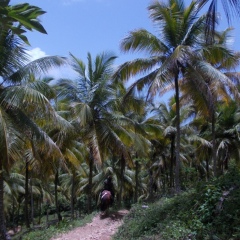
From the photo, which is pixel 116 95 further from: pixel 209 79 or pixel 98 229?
pixel 98 229

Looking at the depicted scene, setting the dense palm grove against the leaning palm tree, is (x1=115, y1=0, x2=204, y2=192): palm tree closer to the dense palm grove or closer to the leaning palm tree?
the dense palm grove

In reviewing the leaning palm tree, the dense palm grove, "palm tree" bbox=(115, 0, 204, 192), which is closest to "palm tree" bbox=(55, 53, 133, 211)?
the dense palm grove

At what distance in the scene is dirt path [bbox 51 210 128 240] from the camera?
13.6 meters

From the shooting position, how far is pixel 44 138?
512 inches

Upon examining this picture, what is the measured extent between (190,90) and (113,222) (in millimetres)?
6213

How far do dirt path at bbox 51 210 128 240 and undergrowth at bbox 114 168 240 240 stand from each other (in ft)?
6.20

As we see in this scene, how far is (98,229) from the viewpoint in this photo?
48.4 ft

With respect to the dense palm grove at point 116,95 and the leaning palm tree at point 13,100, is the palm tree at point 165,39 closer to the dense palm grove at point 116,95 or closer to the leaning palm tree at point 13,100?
the dense palm grove at point 116,95

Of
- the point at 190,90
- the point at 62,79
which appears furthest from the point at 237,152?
the point at 62,79

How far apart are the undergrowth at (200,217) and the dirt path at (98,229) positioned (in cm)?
189

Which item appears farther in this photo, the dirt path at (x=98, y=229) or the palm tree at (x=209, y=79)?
the palm tree at (x=209, y=79)

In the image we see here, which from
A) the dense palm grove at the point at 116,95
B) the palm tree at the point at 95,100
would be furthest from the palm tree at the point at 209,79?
the palm tree at the point at 95,100

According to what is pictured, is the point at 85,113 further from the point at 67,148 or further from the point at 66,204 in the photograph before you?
the point at 66,204

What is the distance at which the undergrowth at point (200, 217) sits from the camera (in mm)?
8391
